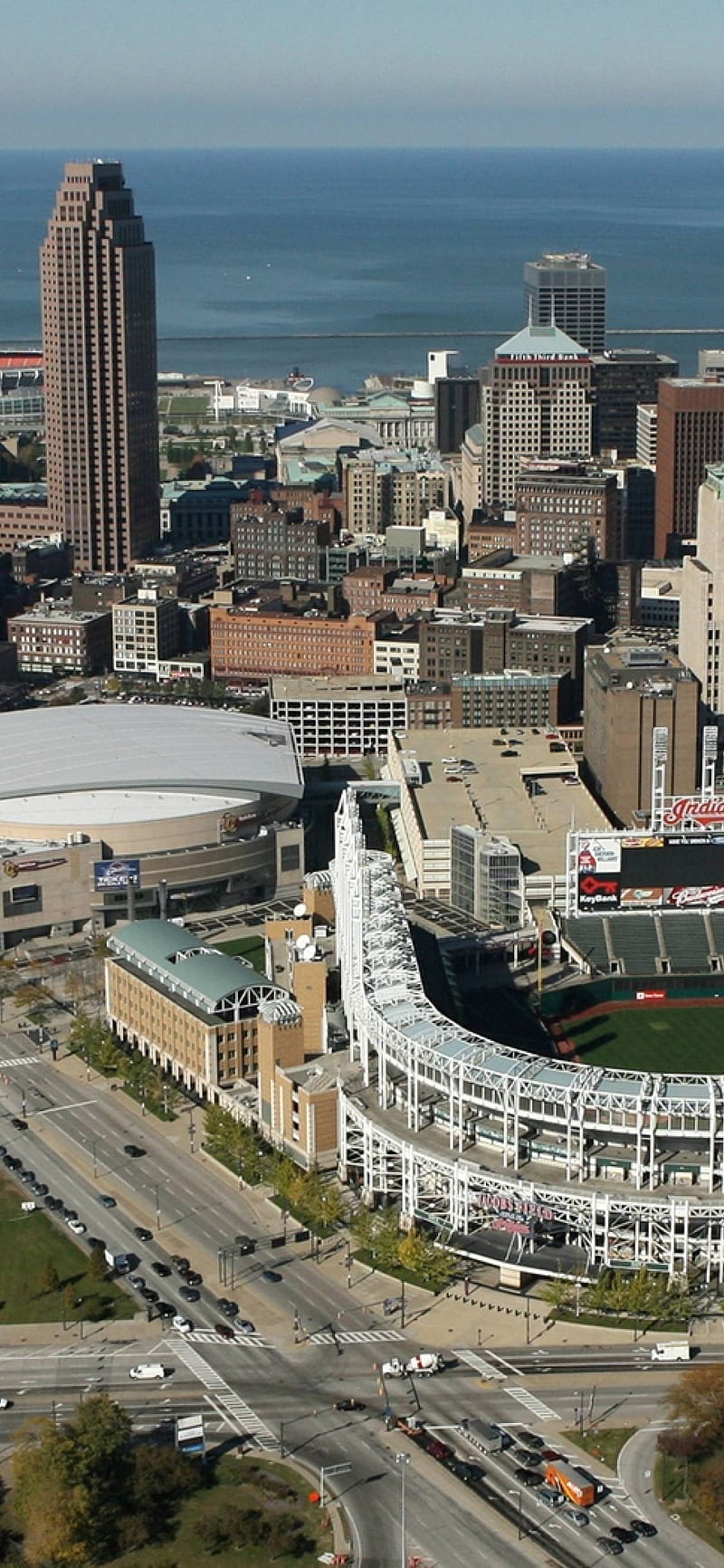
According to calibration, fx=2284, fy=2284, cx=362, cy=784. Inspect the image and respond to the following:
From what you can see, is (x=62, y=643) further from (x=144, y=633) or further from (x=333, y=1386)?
(x=333, y=1386)

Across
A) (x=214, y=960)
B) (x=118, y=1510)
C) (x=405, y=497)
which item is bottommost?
(x=118, y=1510)

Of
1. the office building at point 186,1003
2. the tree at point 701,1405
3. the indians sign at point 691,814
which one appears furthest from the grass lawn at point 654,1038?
the tree at point 701,1405

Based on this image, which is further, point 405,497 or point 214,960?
point 405,497

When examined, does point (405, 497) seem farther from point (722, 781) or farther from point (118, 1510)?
point (118, 1510)

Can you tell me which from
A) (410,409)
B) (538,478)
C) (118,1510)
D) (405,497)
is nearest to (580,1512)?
(118,1510)

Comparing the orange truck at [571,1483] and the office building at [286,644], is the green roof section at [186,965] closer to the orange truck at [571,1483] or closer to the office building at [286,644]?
the orange truck at [571,1483]

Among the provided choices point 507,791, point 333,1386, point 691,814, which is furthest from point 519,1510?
point 507,791

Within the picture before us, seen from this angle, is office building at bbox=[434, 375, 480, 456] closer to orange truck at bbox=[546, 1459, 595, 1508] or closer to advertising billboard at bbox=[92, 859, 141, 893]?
advertising billboard at bbox=[92, 859, 141, 893]

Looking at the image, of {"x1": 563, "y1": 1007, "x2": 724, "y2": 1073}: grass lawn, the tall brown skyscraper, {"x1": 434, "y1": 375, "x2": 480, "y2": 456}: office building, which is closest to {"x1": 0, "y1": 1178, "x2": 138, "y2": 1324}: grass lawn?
{"x1": 563, "y1": 1007, "x2": 724, "y2": 1073}: grass lawn
